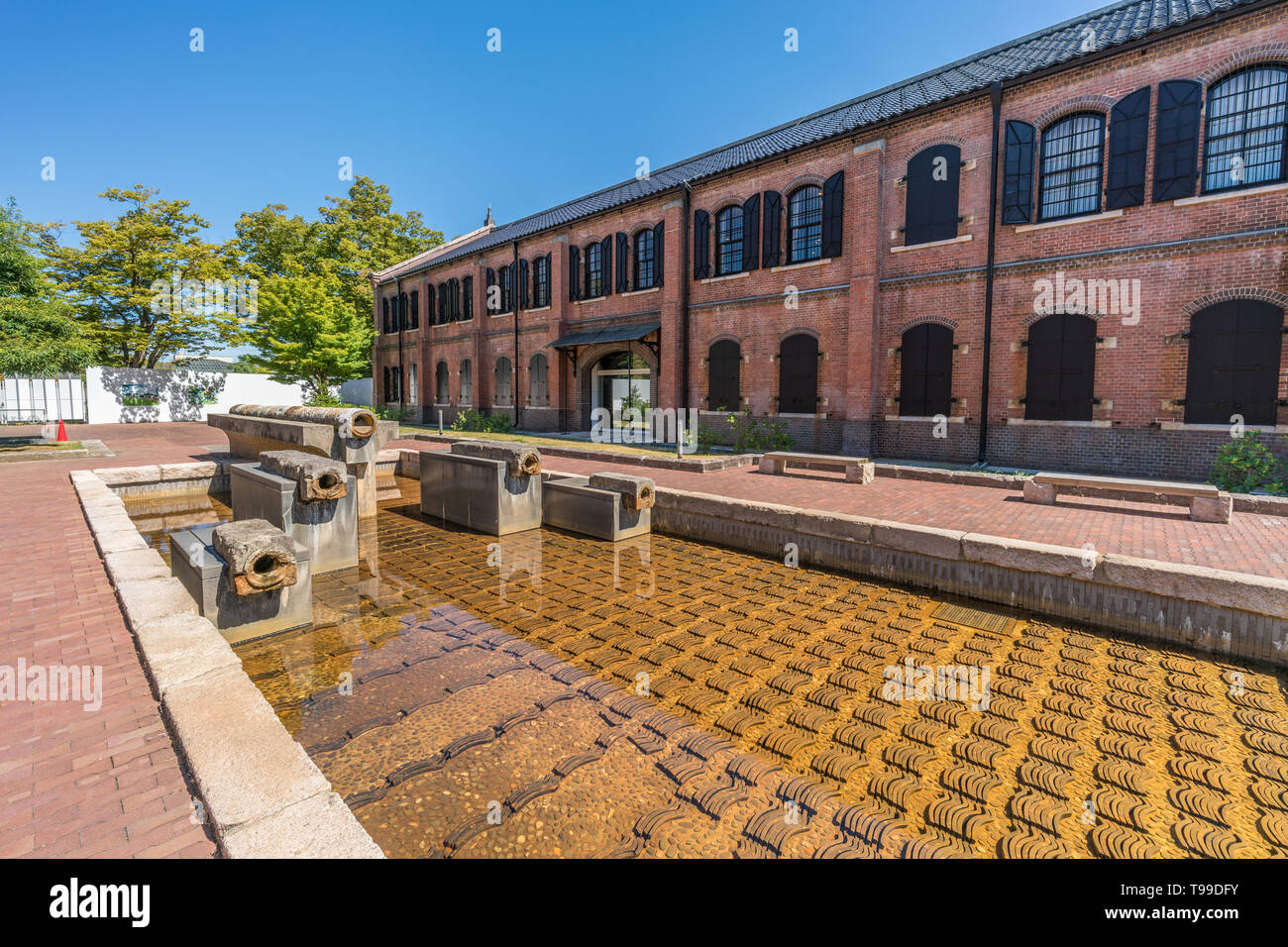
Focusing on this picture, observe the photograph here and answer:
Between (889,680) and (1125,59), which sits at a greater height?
(1125,59)

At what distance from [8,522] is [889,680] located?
9.90 m

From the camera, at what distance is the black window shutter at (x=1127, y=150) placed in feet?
37.3

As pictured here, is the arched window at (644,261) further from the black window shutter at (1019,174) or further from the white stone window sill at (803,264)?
the black window shutter at (1019,174)

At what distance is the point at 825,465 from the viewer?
11430mm

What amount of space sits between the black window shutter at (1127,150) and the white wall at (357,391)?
1551 inches

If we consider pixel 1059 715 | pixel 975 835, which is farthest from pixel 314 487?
pixel 1059 715

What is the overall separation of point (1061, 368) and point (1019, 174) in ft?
13.9

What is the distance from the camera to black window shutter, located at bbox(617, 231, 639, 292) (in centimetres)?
2075

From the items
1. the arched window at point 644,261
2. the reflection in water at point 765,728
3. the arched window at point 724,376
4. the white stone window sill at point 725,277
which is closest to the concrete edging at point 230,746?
the reflection in water at point 765,728

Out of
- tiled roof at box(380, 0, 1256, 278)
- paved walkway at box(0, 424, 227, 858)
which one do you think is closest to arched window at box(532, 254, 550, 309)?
tiled roof at box(380, 0, 1256, 278)

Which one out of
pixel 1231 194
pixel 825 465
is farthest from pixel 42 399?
pixel 1231 194

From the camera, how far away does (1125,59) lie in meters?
11.5
